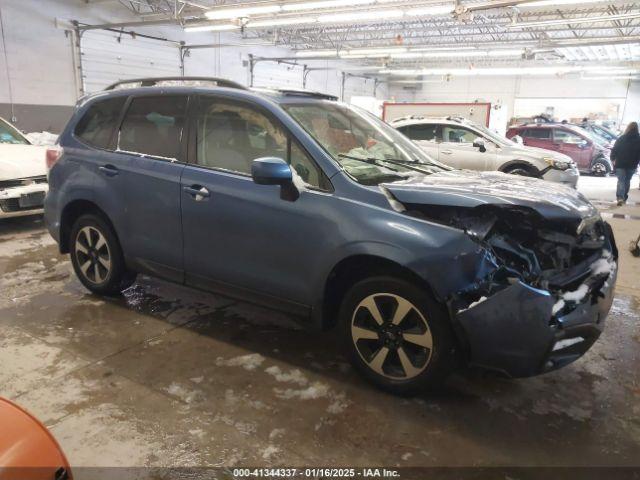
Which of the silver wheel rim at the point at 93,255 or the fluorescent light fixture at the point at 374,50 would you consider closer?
the silver wheel rim at the point at 93,255

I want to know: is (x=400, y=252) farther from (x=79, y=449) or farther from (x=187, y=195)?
(x=79, y=449)

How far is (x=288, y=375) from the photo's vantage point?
2.98 meters

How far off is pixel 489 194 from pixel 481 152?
22.9 ft

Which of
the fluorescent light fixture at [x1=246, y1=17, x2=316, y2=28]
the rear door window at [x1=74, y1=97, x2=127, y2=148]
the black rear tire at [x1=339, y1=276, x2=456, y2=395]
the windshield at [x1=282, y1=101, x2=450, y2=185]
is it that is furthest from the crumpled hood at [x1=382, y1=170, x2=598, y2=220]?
the fluorescent light fixture at [x1=246, y1=17, x2=316, y2=28]

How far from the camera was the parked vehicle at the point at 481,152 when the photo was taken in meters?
9.19

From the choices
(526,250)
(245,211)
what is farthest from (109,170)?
(526,250)

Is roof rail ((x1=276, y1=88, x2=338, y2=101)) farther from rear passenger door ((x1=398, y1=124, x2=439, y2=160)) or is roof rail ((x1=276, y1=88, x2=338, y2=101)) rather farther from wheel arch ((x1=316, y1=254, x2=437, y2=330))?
rear passenger door ((x1=398, y1=124, x2=439, y2=160))

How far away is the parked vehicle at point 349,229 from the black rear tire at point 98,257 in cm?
3

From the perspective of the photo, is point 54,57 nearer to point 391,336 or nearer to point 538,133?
point 391,336

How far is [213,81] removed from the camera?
3.43 meters

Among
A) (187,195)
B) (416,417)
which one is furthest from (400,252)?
(187,195)

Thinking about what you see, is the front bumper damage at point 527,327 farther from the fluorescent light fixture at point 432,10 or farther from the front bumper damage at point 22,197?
the fluorescent light fixture at point 432,10

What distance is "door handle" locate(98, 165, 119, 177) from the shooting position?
143 inches

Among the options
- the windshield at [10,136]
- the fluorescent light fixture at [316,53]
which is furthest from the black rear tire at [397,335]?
the fluorescent light fixture at [316,53]
